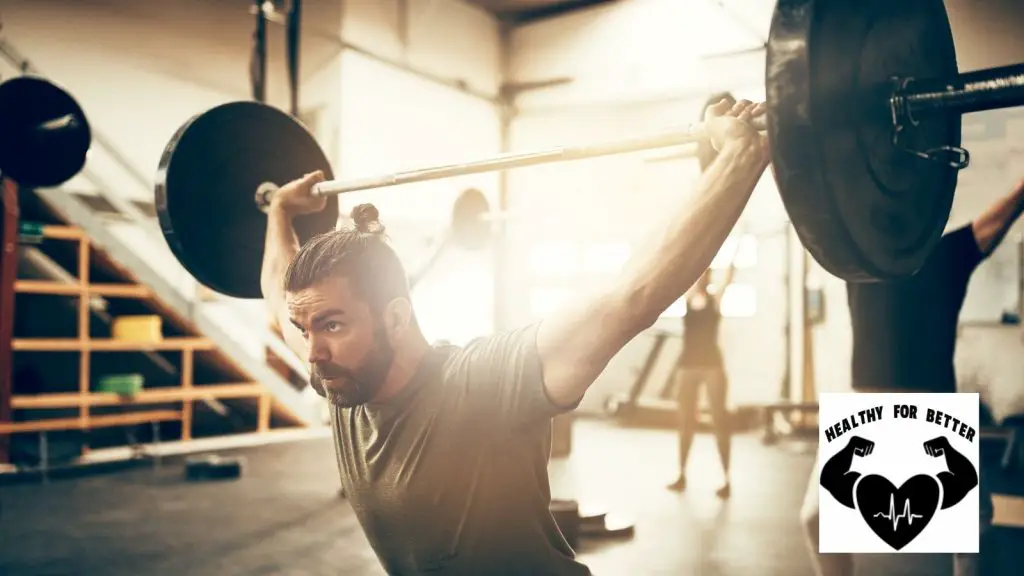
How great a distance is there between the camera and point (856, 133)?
91 cm

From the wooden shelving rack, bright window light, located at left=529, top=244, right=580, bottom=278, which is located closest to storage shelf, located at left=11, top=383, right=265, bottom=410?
the wooden shelving rack

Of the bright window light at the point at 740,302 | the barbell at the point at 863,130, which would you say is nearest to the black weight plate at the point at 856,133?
the barbell at the point at 863,130

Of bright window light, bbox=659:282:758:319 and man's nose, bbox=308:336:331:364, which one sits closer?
man's nose, bbox=308:336:331:364

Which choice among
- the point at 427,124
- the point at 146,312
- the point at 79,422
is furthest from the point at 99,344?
the point at 427,124

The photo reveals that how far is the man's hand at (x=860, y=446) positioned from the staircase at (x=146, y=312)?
13.4 ft

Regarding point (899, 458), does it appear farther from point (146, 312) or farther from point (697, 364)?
point (146, 312)

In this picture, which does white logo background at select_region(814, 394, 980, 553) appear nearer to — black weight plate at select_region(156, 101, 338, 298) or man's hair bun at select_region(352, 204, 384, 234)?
man's hair bun at select_region(352, 204, 384, 234)

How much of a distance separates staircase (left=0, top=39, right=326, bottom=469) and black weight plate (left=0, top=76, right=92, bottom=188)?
2704mm

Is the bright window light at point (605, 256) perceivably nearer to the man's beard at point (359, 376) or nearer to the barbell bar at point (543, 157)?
the barbell bar at point (543, 157)

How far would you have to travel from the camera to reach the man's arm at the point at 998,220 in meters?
1.55

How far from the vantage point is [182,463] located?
4.50 meters

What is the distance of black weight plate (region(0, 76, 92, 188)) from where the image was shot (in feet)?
6.63

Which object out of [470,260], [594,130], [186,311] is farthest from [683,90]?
[186,311]

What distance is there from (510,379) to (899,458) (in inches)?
62.1
